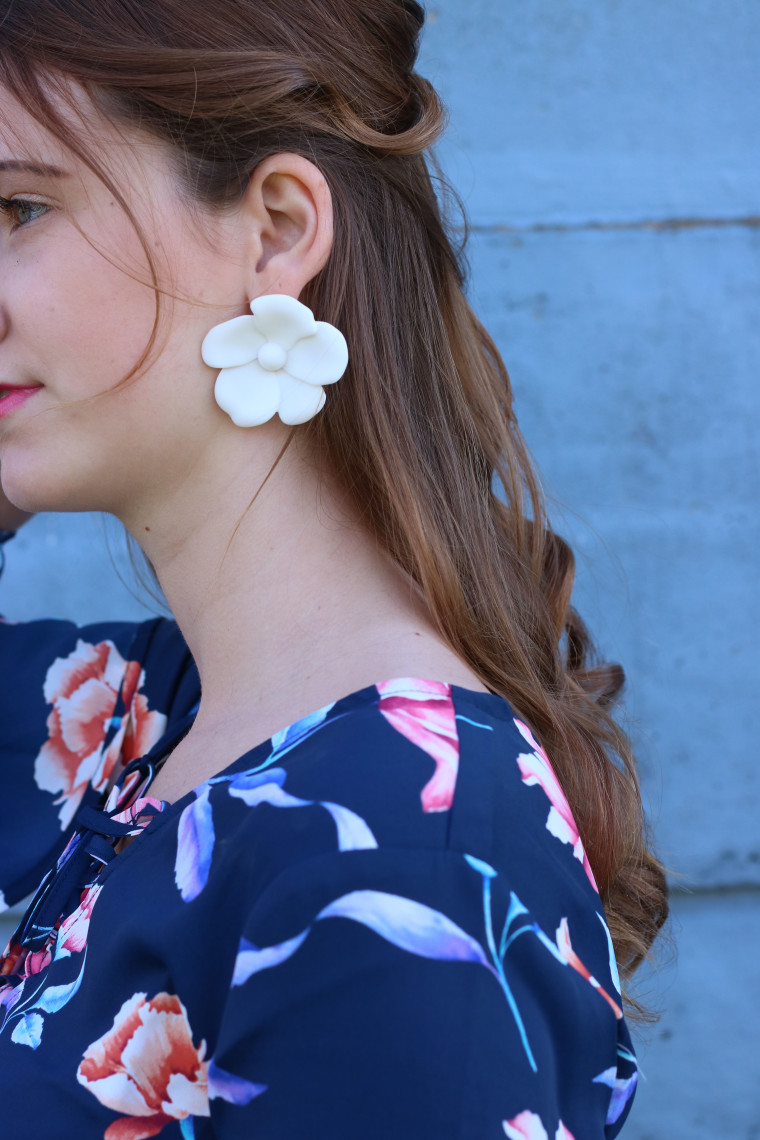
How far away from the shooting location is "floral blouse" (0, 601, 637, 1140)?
0.63 meters

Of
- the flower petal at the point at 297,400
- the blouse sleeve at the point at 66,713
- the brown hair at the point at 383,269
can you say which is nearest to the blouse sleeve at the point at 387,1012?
the brown hair at the point at 383,269

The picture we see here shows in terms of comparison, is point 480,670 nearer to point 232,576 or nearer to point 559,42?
point 232,576

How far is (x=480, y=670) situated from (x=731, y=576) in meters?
1.21

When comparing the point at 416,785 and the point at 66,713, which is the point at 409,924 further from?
the point at 66,713

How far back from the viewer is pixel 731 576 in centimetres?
203

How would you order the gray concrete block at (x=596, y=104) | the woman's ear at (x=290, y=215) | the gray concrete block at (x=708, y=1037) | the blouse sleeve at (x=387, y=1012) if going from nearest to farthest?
the blouse sleeve at (x=387, y=1012) → the woman's ear at (x=290, y=215) → the gray concrete block at (x=596, y=104) → the gray concrete block at (x=708, y=1037)

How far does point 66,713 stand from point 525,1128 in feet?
3.33

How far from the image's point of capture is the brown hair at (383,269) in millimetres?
932

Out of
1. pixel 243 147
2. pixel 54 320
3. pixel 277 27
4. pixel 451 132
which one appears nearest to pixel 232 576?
pixel 54 320

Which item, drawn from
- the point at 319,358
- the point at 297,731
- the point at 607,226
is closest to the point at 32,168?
the point at 319,358

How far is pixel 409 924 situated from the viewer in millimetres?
649

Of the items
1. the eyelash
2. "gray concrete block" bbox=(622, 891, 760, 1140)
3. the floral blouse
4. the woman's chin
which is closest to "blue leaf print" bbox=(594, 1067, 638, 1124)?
the floral blouse

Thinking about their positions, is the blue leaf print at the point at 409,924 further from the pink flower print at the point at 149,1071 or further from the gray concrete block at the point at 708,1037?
the gray concrete block at the point at 708,1037

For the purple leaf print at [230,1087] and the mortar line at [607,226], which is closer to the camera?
the purple leaf print at [230,1087]
